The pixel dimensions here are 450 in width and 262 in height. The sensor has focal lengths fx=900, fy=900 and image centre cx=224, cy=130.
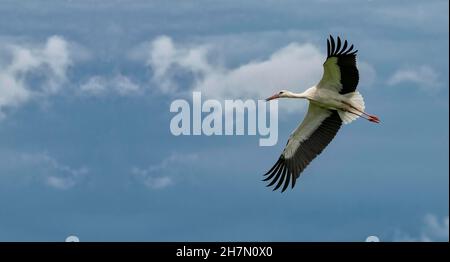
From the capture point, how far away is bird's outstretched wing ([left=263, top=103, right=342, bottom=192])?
16.4 m

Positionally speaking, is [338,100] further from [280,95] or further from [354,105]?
[280,95]

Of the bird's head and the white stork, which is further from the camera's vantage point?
the bird's head

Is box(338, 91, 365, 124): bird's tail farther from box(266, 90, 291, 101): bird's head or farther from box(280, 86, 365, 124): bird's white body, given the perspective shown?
box(266, 90, 291, 101): bird's head

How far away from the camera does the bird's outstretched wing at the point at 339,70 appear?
15.0 m

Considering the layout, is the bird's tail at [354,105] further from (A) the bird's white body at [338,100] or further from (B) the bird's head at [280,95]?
(B) the bird's head at [280,95]

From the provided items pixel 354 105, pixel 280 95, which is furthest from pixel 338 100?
pixel 280 95

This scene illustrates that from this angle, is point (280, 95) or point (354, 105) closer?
point (354, 105)

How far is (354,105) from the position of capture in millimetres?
16250

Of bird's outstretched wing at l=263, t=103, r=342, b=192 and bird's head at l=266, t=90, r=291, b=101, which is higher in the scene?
bird's head at l=266, t=90, r=291, b=101

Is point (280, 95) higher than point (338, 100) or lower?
higher

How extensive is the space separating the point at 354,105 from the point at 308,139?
1070mm
